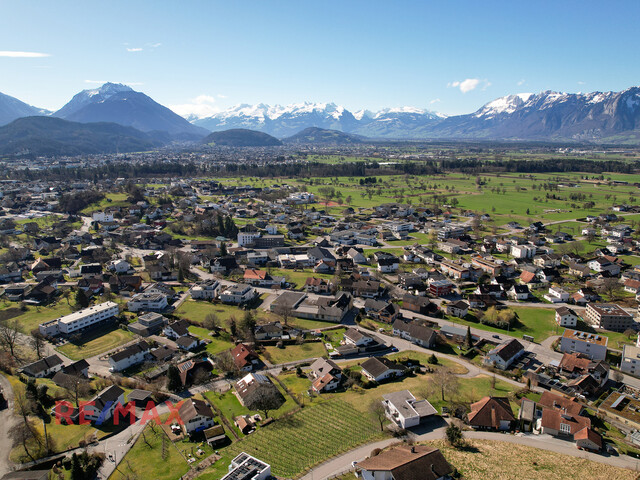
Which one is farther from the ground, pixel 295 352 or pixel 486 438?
pixel 295 352

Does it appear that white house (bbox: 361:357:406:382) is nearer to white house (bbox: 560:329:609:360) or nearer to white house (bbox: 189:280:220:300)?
white house (bbox: 560:329:609:360)

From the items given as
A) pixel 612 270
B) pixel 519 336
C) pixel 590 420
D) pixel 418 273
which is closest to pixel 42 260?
pixel 418 273

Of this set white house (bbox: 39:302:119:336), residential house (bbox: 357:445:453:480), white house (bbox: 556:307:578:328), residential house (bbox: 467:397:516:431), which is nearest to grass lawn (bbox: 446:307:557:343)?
white house (bbox: 556:307:578:328)

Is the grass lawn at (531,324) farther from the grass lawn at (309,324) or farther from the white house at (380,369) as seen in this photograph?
the grass lawn at (309,324)

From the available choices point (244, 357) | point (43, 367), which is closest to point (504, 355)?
point (244, 357)

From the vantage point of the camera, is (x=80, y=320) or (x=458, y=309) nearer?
(x=80, y=320)

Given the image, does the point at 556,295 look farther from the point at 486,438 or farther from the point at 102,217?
the point at 102,217
